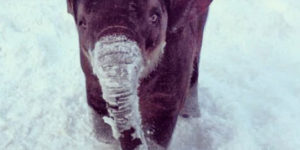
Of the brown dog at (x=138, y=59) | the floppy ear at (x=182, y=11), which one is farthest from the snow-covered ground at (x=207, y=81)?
the floppy ear at (x=182, y=11)

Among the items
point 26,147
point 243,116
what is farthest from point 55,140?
point 243,116

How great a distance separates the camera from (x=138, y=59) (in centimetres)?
176

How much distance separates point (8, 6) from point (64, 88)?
1.17 m

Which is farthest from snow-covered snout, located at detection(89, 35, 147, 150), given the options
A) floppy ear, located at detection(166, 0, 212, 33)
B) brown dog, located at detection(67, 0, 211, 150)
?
floppy ear, located at detection(166, 0, 212, 33)

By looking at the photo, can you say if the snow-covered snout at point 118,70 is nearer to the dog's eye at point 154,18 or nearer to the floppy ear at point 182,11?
the dog's eye at point 154,18

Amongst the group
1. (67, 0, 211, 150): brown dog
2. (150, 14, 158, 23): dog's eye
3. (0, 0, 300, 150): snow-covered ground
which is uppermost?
(150, 14, 158, 23): dog's eye

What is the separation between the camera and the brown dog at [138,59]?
5.63 ft

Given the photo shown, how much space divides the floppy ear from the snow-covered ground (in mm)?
1012

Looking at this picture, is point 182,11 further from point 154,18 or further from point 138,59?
point 138,59

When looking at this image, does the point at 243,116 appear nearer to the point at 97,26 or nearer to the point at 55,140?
the point at 55,140

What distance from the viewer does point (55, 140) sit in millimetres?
2922

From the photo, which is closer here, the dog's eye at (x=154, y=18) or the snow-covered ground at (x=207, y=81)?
the dog's eye at (x=154, y=18)

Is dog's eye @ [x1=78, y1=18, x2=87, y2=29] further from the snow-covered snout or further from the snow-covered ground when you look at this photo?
the snow-covered ground

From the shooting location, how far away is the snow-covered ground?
2.99 metres
